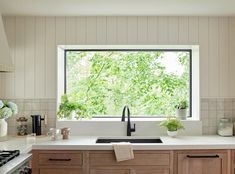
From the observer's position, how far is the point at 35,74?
3.65 metres

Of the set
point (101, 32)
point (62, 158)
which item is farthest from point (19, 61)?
point (62, 158)

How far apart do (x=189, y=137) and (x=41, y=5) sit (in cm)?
208

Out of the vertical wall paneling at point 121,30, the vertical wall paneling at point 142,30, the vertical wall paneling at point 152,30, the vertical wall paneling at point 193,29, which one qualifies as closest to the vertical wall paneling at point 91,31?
the vertical wall paneling at point 121,30

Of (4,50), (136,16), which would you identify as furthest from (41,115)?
(136,16)

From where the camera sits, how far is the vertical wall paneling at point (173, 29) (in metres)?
3.63

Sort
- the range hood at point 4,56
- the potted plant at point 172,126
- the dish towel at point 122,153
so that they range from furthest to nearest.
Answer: the potted plant at point 172,126, the dish towel at point 122,153, the range hood at point 4,56

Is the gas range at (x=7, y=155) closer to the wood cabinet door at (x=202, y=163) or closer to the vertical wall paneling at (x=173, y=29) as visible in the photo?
the wood cabinet door at (x=202, y=163)

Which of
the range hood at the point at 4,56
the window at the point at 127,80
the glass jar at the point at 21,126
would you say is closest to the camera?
the range hood at the point at 4,56

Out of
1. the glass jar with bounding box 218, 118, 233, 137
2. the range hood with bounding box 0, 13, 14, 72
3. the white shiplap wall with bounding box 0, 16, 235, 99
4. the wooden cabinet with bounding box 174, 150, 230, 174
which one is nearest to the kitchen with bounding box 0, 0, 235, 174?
the white shiplap wall with bounding box 0, 16, 235, 99

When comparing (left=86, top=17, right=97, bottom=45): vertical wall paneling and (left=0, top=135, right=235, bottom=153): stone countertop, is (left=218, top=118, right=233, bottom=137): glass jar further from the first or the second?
(left=86, top=17, right=97, bottom=45): vertical wall paneling

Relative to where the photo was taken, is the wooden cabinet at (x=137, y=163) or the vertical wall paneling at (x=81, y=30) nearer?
the wooden cabinet at (x=137, y=163)

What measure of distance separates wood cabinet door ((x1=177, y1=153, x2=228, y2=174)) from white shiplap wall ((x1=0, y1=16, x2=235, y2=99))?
0.87m

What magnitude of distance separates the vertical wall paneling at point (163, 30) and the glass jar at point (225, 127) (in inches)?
43.6

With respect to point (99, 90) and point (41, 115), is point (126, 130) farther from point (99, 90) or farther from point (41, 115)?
point (41, 115)
